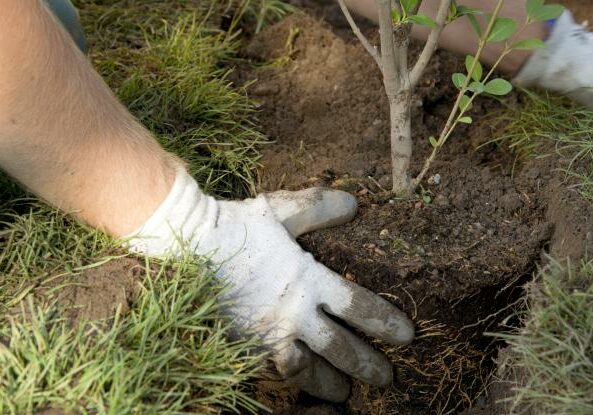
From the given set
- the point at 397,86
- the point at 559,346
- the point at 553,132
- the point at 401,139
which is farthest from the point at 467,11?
the point at 559,346

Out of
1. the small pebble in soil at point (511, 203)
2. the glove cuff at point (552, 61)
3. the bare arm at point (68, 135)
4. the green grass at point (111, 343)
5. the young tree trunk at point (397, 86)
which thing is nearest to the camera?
the green grass at point (111, 343)

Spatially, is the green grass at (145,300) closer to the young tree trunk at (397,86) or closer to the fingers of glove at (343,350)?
the fingers of glove at (343,350)

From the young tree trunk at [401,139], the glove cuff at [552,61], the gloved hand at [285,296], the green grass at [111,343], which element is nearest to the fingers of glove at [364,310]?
the gloved hand at [285,296]

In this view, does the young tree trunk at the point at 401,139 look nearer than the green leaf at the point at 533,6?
No

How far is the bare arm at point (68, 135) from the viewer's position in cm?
166

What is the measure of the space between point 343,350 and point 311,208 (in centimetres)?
36

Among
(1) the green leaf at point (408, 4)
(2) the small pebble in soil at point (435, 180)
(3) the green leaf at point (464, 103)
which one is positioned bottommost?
(2) the small pebble in soil at point (435, 180)

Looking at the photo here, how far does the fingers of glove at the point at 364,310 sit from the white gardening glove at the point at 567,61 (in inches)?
33.3

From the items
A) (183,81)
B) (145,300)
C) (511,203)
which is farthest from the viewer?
(183,81)

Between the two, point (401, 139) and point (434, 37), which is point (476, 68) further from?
point (401, 139)

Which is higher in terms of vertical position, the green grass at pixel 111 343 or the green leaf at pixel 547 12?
the green leaf at pixel 547 12

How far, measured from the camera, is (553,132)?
2201mm

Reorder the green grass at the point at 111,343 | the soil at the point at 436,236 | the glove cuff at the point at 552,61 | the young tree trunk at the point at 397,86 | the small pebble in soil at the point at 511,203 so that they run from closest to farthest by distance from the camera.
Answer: the green grass at the point at 111,343
the young tree trunk at the point at 397,86
the soil at the point at 436,236
the small pebble in soil at the point at 511,203
the glove cuff at the point at 552,61

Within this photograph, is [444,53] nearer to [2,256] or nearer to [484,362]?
[484,362]
